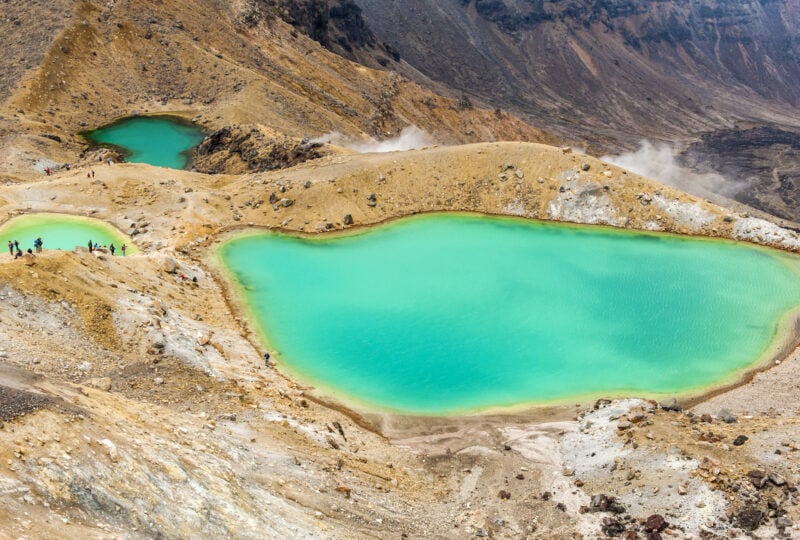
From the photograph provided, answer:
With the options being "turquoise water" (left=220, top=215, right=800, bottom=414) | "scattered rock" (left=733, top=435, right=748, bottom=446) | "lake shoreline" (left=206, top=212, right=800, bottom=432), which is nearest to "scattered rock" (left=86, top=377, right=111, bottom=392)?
"lake shoreline" (left=206, top=212, right=800, bottom=432)

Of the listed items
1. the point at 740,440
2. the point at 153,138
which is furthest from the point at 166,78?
the point at 740,440

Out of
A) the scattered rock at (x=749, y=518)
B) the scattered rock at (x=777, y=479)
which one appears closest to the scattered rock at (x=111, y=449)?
the scattered rock at (x=749, y=518)

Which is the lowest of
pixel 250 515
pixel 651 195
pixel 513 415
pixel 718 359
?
pixel 250 515

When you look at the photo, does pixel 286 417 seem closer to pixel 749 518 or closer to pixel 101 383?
pixel 101 383

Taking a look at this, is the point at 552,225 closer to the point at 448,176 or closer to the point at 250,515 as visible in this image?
the point at 448,176

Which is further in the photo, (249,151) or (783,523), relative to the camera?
(249,151)

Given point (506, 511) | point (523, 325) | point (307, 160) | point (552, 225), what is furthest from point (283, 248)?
point (506, 511)
